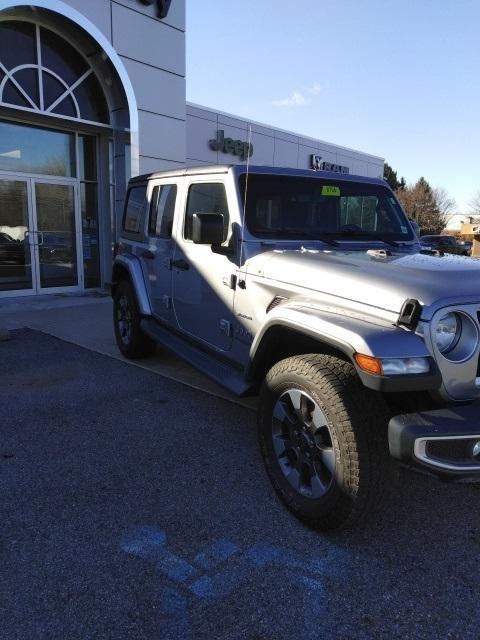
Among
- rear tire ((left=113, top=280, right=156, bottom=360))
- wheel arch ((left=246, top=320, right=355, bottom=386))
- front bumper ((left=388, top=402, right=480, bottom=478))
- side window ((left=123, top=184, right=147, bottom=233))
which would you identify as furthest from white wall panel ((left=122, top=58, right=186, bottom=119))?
front bumper ((left=388, top=402, right=480, bottom=478))

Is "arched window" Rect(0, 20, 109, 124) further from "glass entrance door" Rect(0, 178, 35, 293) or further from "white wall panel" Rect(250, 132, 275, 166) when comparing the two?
"white wall panel" Rect(250, 132, 275, 166)

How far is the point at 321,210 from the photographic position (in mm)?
3926

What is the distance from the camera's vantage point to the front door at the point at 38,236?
1003cm

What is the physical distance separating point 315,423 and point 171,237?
252 cm

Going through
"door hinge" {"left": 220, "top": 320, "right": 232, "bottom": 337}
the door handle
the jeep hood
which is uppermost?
the jeep hood

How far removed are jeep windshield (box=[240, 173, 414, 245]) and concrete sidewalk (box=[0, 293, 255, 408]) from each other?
1.39m

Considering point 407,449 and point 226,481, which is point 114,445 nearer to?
point 226,481

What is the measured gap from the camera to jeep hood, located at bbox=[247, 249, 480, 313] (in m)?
2.44

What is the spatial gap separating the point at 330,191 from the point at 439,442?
2.37 m

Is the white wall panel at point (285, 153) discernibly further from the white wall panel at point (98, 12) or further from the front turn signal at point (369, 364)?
the front turn signal at point (369, 364)

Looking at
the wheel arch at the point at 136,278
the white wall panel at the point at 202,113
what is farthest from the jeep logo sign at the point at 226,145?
the wheel arch at the point at 136,278

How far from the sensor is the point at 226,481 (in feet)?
10.5

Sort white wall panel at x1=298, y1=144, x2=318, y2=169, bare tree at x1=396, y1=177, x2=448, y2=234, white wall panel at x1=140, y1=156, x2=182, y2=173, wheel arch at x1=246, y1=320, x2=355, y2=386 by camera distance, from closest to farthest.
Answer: wheel arch at x1=246, y1=320, x2=355, y2=386 < white wall panel at x1=140, y1=156, x2=182, y2=173 < white wall panel at x1=298, y1=144, x2=318, y2=169 < bare tree at x1=396, y1=177, x2=448, y2=234

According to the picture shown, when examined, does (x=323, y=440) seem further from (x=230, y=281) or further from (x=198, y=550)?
(x=230, y=281)
